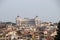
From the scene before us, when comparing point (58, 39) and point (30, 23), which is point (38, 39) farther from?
point (30, 23)

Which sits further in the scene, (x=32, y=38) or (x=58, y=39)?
(x=32, y=38)

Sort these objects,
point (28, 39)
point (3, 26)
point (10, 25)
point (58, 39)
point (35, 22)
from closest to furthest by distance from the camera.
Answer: point (58, 39) < point (28, 39) < point (3, 26) < point (10, 25) < point (35, 22)

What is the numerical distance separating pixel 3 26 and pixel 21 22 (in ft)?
16.6

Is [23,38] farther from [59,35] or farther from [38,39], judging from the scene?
[59,35]

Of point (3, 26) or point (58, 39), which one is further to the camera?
point (3, 26)

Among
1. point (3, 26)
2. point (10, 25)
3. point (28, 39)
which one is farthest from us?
point (10, 25)

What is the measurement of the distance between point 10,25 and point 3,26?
1.22m

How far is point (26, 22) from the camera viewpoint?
2167cm

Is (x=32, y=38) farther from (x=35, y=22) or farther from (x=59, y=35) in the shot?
(x=35, y=22)

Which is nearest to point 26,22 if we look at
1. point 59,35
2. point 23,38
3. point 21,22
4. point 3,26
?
point 21,22

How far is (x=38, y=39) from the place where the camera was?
11656mm

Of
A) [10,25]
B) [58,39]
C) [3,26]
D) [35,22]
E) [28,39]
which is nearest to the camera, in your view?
Answer: [58,39]

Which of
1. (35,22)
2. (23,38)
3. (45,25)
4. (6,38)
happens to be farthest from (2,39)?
(35,22)

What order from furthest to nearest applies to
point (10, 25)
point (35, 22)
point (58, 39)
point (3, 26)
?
point (35, 22) < point (10, 25) < point (3, 26) < point (58, 39)
